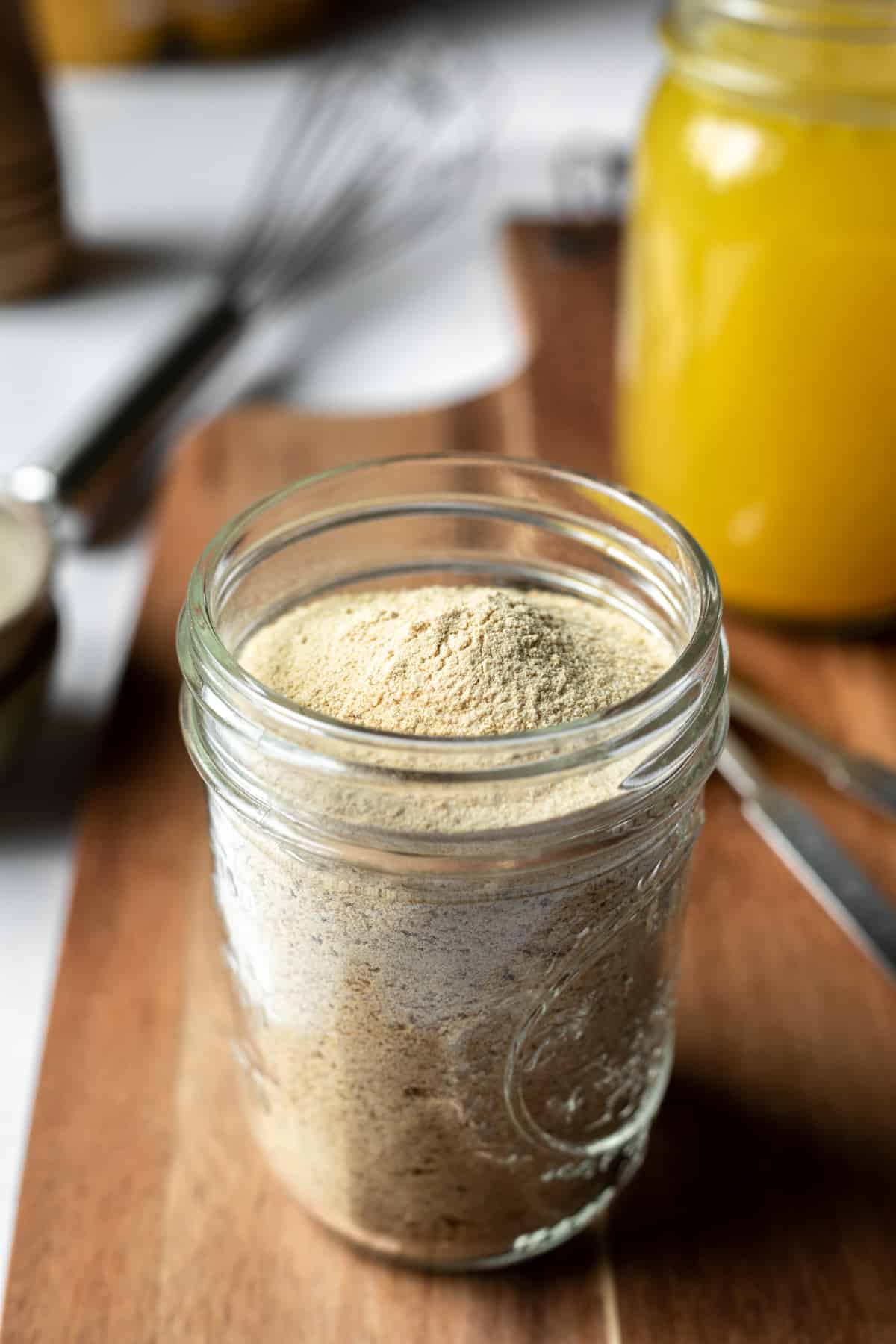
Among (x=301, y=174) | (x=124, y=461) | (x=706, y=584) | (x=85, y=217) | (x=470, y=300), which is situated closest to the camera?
(x=706, y=584)

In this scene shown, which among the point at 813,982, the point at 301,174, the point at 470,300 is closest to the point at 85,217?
the point at 301,174

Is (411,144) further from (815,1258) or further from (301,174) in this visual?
(815,1258)

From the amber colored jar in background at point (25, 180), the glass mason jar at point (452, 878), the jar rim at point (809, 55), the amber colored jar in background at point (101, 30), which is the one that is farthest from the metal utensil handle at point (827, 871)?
the amber colored jar in background at point (101, 30)

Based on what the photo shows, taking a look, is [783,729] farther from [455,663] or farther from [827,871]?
[455,663]

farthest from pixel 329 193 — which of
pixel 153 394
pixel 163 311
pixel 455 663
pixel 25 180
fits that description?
pixel 455 663

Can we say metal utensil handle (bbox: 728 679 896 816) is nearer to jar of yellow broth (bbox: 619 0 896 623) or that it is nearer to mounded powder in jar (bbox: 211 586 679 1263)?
jar of yellow broth (bbox: 619 0 896 623)

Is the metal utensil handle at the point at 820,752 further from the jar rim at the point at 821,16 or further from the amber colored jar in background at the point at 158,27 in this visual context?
the amber colored jar in background at the point at 158,27
